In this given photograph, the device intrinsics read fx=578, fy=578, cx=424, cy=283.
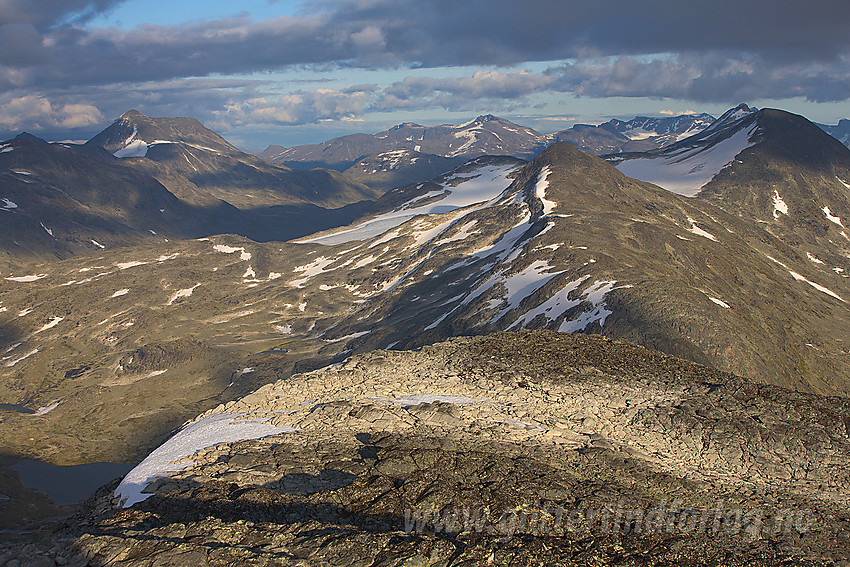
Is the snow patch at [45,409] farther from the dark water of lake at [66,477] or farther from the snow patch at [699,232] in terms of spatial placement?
the snow patch at [699,232]

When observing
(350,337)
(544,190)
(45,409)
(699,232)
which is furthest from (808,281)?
(45,409)

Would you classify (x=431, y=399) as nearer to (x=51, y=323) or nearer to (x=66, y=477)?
(x=66, y=477)

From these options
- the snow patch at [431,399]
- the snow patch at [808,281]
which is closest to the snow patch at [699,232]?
the snow patch at [808,281]

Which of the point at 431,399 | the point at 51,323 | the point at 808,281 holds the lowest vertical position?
the point at 51,323

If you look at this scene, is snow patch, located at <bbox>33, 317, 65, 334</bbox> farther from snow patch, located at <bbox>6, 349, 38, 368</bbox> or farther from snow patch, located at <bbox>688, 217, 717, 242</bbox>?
snow patch, located at <bbox>688, 217, 717, 242</bbox>

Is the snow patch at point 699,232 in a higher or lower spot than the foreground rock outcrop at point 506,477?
lower
